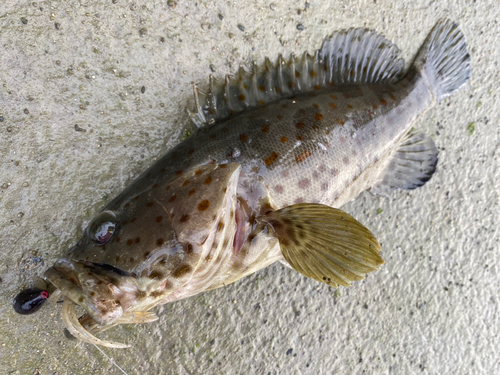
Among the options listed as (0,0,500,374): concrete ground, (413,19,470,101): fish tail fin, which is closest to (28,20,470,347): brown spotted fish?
(413,19,470,101): fish tail fin

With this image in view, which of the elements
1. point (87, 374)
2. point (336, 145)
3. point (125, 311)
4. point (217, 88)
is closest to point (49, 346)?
point (87, 374)

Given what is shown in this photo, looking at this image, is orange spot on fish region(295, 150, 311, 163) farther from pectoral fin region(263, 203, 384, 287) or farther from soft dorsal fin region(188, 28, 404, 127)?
soft dorsal fin region(188, 28, 404, 127)

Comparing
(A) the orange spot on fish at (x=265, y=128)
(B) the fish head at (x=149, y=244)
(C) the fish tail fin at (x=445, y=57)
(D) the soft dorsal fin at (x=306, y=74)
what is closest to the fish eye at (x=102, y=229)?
(B) the fish head at (x=149, y=244)

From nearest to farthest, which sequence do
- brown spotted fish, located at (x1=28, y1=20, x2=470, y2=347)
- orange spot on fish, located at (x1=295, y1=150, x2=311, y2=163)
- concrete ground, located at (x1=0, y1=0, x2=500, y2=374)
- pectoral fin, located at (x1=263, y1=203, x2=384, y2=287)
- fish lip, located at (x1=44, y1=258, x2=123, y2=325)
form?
fish lip, located at (x1=44, y1=258, x2=123, y2=325) < brown spotted fish, located at (x1=28, y1=20, x2=470, y2=347) < pectoral fin, located at (x1=263, y1=203, x2=384, y2=287) < orange spot on fish, located at (x1=295, y1=150, x2=311, y2=163) < concrete ground, located at (x1=0, y1=0, x2=500, y2=374)

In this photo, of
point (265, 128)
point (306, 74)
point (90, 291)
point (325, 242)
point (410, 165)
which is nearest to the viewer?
point (90, 291)

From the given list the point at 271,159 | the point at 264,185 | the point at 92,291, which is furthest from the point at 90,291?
the point at 271,159

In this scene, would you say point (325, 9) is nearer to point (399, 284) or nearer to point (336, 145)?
point (336, 145)

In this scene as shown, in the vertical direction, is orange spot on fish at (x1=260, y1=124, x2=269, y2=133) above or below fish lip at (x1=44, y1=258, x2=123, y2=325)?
above

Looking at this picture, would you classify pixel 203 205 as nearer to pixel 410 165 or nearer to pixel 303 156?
pixel 303 156
